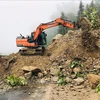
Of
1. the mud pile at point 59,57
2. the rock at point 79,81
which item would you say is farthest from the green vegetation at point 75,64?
the rock at point 79,81

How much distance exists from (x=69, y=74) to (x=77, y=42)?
12.5 ft

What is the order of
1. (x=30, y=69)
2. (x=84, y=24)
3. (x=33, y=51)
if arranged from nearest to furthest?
(x=30, y=69), (x=84, y=24), (x=33, y=51)

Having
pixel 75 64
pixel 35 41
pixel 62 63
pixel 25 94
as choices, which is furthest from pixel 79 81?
pixel 35 41

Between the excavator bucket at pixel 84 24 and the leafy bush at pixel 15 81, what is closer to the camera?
the leafy bush at pixel 15 81

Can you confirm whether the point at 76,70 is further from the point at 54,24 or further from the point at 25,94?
the point at 54,24

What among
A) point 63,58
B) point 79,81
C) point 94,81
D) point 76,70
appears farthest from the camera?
point 63,58

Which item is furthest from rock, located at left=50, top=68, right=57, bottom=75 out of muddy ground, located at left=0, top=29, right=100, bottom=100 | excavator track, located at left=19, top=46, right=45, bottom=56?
excavator track, located at left=19, top=46, right=45, bottom=56

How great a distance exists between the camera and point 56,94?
17.2 meters

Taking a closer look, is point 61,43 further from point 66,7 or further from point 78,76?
point 66,7

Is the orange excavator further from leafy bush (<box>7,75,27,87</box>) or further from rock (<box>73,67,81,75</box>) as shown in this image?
leafy bush (<box>7,75,27,87</box>)

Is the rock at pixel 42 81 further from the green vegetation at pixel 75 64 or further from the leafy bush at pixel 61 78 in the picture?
the green vegetation at pixel 75 64

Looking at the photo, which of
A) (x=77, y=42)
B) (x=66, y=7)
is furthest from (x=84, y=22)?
(x=66, y=7)

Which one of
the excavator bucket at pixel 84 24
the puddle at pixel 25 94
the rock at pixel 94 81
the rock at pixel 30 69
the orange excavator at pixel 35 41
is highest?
the excavator bucket at pixel 84 24

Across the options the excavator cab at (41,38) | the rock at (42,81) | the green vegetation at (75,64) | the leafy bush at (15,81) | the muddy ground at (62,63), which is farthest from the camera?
the excavator cab at (41,38)
